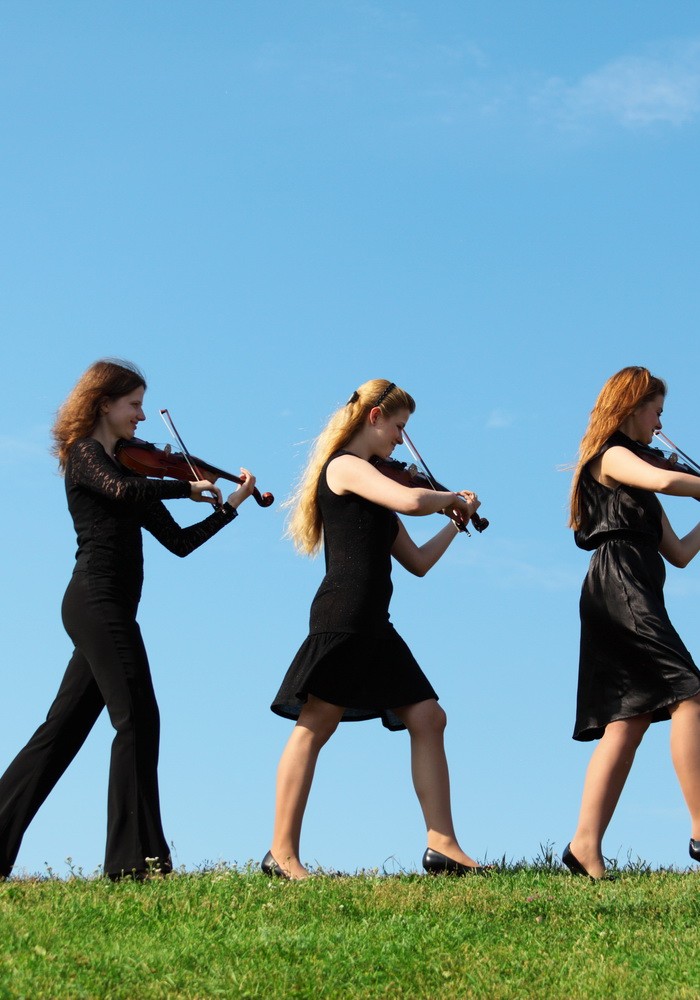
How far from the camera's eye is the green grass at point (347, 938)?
5.95 meters

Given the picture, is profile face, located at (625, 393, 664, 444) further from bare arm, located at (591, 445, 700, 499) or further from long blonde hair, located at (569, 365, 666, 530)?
bare arm, located at (591, 445, 700, 499)

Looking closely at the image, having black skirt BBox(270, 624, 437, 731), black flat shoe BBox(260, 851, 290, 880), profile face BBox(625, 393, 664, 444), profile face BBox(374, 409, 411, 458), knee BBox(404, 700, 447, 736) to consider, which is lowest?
black flat shoe BBox(260, 851, 290, 880)

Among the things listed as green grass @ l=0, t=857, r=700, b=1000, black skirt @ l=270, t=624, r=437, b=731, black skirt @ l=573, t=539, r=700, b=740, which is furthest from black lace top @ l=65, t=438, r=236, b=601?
black skirt @ l=573, t=539, r=700, b=740

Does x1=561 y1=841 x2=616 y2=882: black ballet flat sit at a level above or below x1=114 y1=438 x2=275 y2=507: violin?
below

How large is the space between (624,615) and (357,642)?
1.57 meters

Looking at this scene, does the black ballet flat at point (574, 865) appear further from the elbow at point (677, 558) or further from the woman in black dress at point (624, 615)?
the elbow at point (677, 558)

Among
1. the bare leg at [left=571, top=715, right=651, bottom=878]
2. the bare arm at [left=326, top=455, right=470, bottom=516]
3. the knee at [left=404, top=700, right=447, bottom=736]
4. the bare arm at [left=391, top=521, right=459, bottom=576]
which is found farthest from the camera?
the bare arm at [left=391, top=521, right=459, bottom=576]

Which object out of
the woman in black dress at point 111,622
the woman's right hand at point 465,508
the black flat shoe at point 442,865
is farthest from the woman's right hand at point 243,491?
the black flat shoe at point 442,865

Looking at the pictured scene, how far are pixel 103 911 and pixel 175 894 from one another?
1.34ft

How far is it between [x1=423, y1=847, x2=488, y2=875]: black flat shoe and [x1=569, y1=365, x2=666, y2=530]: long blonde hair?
6.85 feet

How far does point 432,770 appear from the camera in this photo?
25.2 feet

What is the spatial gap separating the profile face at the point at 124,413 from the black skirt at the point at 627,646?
2793 mm

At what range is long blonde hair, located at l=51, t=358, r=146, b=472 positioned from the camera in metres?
7.91

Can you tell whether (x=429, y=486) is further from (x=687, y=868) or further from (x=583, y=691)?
(x=687, y=868)
